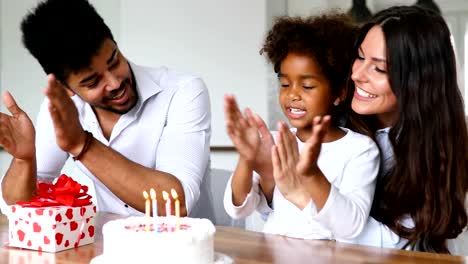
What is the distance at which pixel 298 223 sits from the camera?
165 cm

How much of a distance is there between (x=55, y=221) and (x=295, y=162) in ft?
1.69

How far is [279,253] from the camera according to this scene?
1314 mm

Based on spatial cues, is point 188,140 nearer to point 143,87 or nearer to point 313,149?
point 143,87

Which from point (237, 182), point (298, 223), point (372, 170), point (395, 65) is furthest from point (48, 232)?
point (395, 65)

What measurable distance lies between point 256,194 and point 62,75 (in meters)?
0.67

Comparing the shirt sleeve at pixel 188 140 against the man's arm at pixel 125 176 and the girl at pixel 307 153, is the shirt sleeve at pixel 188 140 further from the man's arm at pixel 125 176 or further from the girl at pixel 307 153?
the girl at pixel 307 153

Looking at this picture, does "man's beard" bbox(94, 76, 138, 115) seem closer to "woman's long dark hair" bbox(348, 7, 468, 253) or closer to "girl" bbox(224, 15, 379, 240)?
"girl" bbox(224, 15, 379, 240)

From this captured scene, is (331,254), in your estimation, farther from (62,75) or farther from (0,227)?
(62,75)

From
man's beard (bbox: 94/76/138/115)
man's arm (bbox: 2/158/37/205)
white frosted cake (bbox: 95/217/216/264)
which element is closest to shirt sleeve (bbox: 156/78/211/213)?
man's beard (bbox: 94/76/138/115)

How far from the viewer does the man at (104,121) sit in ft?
5.20

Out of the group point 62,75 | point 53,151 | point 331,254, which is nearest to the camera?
point 331,254

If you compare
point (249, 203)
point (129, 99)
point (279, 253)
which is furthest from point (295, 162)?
point (129, 99)

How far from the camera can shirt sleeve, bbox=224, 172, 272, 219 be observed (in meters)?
1.68

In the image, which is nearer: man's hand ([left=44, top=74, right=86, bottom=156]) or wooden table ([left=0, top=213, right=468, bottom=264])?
wooden table ([left=0, top=213, right=468, bottom=264])
